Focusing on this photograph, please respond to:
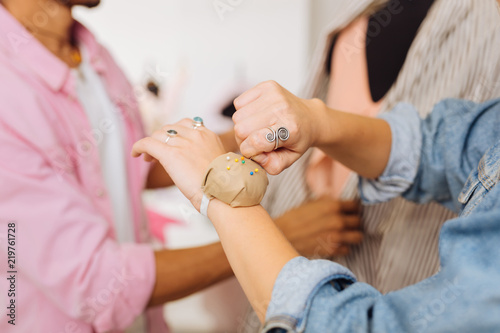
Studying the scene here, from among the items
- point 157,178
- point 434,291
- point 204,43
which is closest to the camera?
point 434,291

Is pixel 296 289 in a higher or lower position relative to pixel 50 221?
higher

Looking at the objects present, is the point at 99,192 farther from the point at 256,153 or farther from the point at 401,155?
the point at 401,155

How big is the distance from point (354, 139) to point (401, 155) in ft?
0.31

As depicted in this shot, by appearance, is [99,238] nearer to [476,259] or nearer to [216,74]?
[476,259]

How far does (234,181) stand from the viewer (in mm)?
455

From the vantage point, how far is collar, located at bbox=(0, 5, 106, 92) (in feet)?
2.30

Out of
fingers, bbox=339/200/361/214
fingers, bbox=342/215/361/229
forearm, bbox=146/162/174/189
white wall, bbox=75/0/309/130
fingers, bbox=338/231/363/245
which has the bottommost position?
forearm, bbox=146/162/174/189

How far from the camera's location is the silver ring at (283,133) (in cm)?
47

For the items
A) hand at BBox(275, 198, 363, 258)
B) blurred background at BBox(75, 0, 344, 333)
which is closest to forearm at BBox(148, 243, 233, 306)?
hand at BBox(275, 198, 363, 258)

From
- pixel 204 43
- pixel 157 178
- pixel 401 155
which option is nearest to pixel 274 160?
pixel 401 155

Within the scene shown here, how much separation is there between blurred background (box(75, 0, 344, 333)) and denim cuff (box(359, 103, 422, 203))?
0.87m

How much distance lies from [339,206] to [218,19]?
42.6 inches

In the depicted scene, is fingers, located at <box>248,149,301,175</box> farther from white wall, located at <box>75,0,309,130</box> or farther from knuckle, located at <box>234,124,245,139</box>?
white wall, located at <box>75,0,309,130</box>

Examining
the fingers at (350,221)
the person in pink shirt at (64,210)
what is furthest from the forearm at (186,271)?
the fingers at (350,221)
